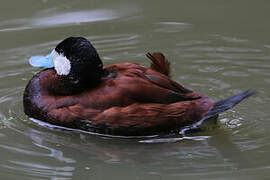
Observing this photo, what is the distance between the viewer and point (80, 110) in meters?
4.43

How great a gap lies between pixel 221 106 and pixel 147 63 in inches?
55.6

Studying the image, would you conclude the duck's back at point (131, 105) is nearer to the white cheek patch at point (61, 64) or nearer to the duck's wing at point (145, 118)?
the duck's wing at point (145, 118)

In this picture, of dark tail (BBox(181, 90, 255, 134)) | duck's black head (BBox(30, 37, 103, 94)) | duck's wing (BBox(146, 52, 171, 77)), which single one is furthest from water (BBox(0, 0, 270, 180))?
duck's wing (BBox(146, 52, 171, 77))

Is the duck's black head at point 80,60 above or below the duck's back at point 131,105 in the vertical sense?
above

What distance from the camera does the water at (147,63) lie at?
13.2ft

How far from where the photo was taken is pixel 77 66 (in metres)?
4.57

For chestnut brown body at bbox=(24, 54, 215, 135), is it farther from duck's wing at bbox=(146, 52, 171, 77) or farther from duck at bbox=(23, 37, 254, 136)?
duck's wing at bbox=(146, 52, 171, 77)

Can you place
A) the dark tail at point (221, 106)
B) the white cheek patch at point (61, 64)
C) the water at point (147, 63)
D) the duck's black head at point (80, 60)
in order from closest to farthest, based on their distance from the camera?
the water at point (147, 63) → the dark tail at point (221, 106) → the duck's black head at point (80, 60) → the white cheek patch at point (61, 64)

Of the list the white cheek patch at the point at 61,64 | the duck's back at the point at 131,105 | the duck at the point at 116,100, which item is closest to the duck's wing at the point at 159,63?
the duck at the point at 116,100

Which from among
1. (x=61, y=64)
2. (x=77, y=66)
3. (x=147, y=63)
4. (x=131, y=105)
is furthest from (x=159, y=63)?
(x=147, y=63)

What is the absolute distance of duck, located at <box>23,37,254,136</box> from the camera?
14.3 feet

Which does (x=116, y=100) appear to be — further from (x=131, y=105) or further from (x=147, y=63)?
(x=147, y=63)

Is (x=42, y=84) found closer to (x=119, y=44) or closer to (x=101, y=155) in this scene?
(x=101, y=155)

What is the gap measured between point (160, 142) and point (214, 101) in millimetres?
536
